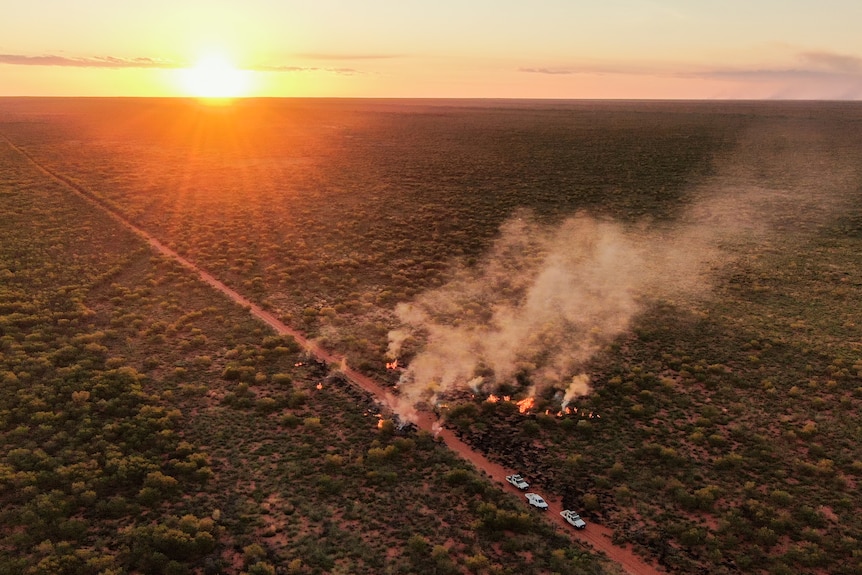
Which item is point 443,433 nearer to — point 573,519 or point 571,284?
point 573,519

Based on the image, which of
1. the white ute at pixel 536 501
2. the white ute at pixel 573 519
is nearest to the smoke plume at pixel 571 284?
the white ute at pixel 536 501

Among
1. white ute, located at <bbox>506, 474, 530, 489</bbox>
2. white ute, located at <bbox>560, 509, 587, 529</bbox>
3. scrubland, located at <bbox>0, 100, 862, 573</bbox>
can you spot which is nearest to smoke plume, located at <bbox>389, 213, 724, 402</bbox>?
scrubland, located at <bbox>0, 100, 862, 573</bbox>

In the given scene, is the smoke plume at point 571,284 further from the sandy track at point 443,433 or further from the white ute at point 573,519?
the white ute at point 573,519

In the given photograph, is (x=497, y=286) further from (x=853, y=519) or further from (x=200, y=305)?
(x=853, y=519)

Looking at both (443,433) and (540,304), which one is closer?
(443,433)

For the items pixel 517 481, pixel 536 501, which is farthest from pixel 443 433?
pixel 536 501

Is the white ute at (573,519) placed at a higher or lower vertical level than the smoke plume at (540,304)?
lower

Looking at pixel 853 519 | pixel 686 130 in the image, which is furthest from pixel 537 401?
pixel 686 130
